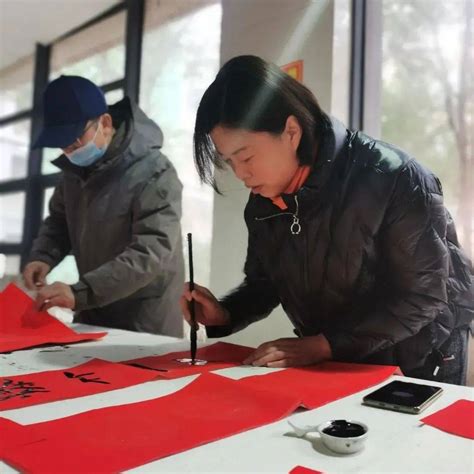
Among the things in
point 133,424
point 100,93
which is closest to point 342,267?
point 133,424

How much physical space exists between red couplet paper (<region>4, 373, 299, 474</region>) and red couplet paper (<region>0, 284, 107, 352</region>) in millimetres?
496

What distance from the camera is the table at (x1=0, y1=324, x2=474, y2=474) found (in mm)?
403

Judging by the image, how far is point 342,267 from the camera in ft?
2.67

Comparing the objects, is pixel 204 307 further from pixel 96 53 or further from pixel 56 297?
pixel 96 53

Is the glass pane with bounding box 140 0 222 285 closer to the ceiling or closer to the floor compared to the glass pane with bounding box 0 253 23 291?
closer to the ceiling

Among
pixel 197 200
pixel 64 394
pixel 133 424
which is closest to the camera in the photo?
pixel 133 424

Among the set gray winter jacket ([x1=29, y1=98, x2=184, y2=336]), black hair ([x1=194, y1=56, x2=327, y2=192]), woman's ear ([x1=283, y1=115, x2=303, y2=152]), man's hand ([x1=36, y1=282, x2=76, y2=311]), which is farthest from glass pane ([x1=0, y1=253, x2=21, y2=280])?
woman's ear ([x1=283, y1=115, x2=303, y2=152])

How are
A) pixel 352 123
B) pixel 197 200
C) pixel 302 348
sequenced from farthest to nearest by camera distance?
1. pixel 352 123
2. pixel 197 200
3. pixel 302 348

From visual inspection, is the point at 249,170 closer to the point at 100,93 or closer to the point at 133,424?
the point at 133,424

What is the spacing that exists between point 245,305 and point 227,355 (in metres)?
0.12

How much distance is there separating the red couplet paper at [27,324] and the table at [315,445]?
0.44m

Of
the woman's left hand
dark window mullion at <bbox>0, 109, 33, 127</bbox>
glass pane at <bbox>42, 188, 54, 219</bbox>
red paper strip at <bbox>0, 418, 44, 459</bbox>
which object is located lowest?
red paper strip at <bbox>0, 418, 44, 459</bbox>

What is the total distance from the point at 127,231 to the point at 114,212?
0.19ft

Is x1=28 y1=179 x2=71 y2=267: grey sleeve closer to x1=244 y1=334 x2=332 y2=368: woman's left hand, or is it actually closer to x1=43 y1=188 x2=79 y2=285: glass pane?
x1=43 y1=188 x2=79 y2=285: glass pane
